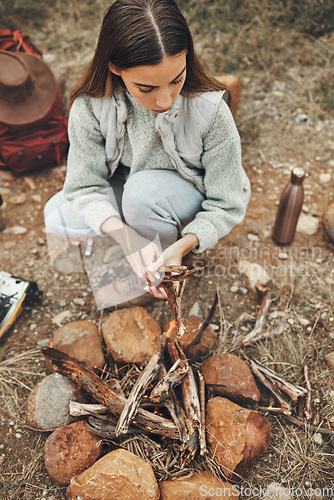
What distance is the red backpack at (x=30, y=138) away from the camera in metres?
2.76

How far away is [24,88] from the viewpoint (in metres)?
2.70

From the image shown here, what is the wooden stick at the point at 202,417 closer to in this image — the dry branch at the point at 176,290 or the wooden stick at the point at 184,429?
the wooden stick at the point at 184,429

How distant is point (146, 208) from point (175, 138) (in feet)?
1.21

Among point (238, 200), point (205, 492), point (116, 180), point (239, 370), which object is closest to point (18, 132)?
point (116, 180)

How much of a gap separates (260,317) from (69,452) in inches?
45.8

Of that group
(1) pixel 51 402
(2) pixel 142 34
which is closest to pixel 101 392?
(1) pixel 51 402

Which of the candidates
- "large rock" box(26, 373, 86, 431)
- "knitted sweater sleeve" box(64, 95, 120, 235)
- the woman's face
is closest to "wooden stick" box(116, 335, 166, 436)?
"large rock" box(26, 373, 86, 431)

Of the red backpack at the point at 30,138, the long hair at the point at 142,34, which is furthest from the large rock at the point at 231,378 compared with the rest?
the red backpack at the point at 30,138

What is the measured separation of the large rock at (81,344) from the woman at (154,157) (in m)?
0.41

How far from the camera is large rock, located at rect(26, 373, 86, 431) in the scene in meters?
1.72

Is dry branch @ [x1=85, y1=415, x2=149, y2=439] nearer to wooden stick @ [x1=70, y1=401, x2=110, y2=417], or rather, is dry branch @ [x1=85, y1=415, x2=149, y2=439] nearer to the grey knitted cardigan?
wooden stick @ [x1=70, y1=401, x2=110, y2=417]

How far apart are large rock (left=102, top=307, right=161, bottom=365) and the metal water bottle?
1070 millimetres

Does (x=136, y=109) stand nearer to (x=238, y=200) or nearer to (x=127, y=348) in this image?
(x=238, y=200)

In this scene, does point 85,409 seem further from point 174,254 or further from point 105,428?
point 174,254
